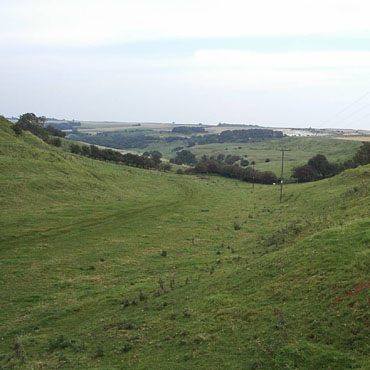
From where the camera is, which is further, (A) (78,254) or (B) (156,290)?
(A) (78,254)

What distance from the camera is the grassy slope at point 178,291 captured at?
12648 mm

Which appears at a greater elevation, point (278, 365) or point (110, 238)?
point (278, 365)

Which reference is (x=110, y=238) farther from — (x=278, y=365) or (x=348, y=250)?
(x=278, y=365)

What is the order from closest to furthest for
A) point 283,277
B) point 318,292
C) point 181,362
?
1. point 181,362
2. point 318,292
3. point 283,277

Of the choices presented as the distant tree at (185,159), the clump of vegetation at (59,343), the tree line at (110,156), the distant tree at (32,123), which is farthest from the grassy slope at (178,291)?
the distant tree at (185,159)

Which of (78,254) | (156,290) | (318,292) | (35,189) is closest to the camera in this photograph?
(318,292)

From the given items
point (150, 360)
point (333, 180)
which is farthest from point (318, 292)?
point (333, 180)

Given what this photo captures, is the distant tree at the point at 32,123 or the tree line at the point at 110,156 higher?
the distant tree at the point at 32,123

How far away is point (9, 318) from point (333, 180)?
51610 mm

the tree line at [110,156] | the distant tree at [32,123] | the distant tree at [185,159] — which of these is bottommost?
the distant tree at [185,159]

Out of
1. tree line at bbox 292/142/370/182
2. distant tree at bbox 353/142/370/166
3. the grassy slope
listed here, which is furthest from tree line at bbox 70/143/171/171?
the grassy slope

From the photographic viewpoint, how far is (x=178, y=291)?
19.9 metres

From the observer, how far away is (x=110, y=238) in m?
34.0

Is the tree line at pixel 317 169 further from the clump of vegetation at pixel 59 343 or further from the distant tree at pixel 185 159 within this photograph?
the clump of vegetation at pixel 59 343
